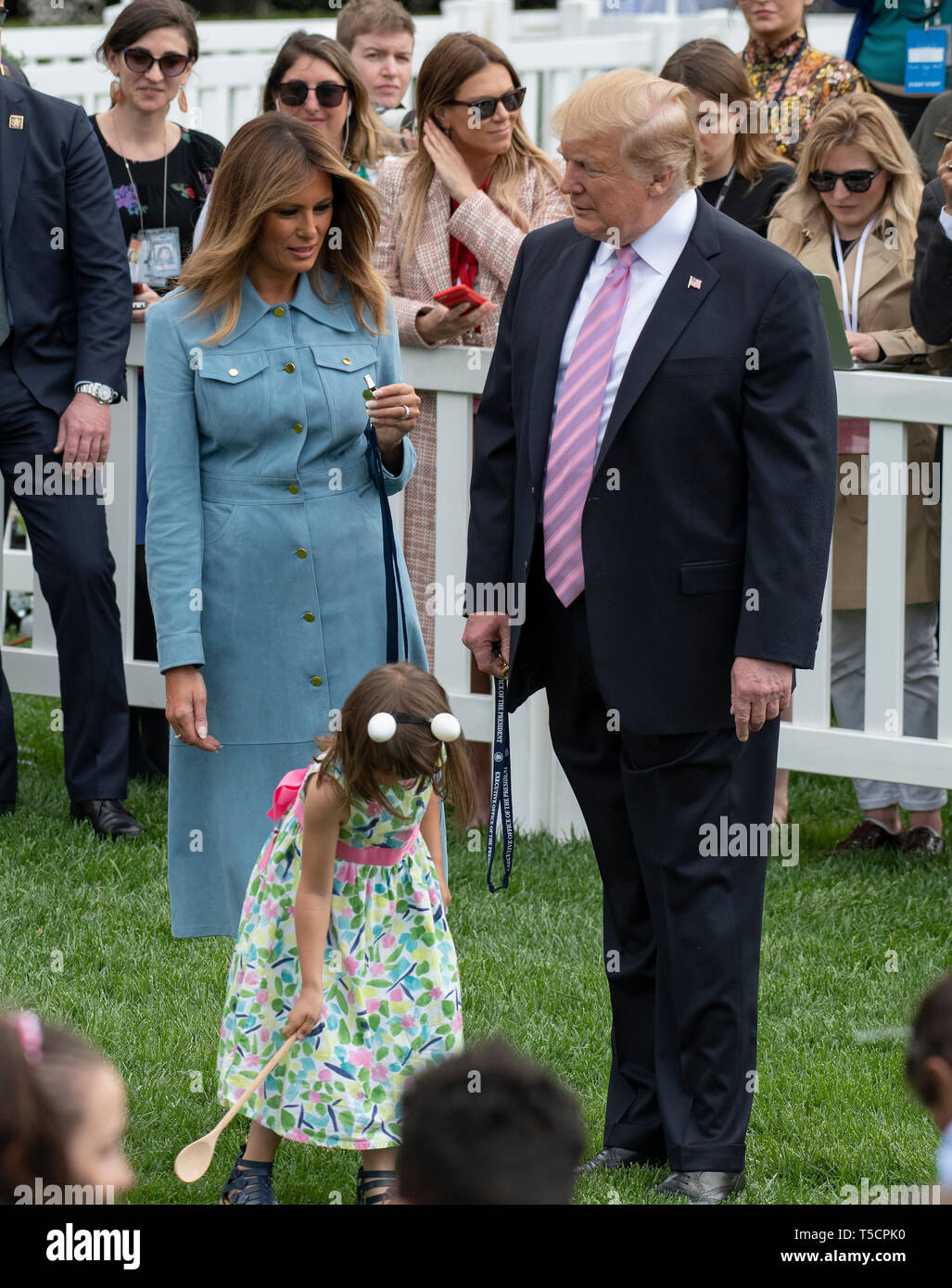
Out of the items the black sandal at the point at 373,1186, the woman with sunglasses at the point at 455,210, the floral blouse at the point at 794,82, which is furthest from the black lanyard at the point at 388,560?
the floral blouse at the point at 794,82

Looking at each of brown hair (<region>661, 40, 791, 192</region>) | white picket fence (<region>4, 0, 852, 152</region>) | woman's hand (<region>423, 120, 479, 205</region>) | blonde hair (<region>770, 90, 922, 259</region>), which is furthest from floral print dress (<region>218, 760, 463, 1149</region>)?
white picket fence (<region>4, 0, 852, 152</region>)

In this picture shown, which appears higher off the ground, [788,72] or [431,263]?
[788,72]

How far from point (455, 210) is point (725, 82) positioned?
1071 mm

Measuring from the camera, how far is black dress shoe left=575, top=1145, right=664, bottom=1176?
13.5 ft

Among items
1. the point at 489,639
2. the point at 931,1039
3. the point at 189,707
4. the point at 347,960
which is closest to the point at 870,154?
the point at 489,639

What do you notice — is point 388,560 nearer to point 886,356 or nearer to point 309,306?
point 309,306

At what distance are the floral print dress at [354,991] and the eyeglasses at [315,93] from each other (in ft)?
11.8

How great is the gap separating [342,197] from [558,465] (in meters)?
0.82

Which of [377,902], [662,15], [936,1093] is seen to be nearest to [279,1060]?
[377,902]

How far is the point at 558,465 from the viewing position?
12.9ft

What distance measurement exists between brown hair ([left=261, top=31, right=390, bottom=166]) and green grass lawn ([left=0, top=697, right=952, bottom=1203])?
2482 millimetres

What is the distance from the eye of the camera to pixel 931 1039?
8.32 ft

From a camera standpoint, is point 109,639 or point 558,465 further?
point 109,639
